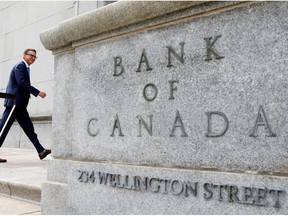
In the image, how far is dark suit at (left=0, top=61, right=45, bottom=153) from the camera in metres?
6.20

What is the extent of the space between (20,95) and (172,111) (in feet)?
14.8

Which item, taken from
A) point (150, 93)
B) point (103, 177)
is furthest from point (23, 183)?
point (150, 93)

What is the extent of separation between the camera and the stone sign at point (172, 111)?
6.91ft

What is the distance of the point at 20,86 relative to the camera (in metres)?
6.30

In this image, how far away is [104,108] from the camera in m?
2.97

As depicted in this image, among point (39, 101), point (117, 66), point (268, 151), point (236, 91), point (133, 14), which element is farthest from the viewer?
point (39, 101)

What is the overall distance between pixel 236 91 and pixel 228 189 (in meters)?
0.60

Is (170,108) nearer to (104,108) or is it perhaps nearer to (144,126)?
(144,126)

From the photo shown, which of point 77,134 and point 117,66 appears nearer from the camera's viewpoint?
point 117,66

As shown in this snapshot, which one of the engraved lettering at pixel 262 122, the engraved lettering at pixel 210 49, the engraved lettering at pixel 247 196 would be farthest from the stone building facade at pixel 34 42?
the engraved lettering at pixel 247 196

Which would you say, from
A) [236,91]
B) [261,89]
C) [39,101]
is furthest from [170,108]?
[39,101]

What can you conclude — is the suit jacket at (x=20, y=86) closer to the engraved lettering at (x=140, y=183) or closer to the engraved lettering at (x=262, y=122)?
the engraved lettering at (x=140, y=183)

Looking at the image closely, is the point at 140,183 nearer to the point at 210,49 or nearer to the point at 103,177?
the point at 103,177

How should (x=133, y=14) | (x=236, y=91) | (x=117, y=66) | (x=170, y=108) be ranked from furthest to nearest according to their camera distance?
(x=117, y=66) < (x=133, y=14) < (x=170, y=108) < (x=236, y=91)
